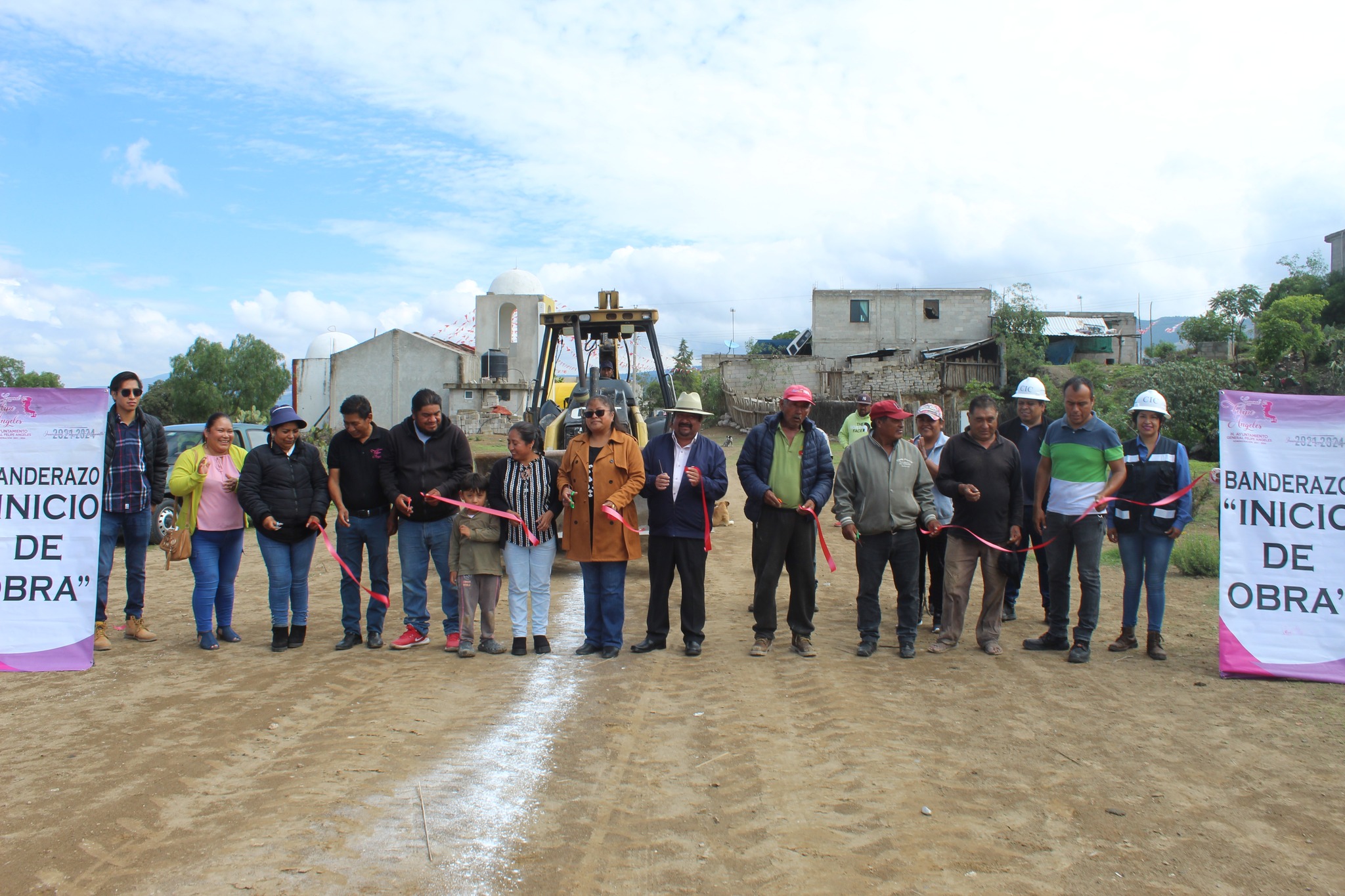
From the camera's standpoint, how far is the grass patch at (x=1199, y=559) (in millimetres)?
9648

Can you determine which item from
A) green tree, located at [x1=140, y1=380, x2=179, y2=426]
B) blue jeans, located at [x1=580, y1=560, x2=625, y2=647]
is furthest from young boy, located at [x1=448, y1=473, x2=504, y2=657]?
green tree, located at [x1=140, y1=380, x2=179, y2=426]

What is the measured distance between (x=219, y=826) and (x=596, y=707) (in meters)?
2.16

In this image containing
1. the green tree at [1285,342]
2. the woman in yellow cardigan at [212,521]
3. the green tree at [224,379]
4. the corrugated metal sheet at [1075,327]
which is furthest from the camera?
the green tree at [224,379]

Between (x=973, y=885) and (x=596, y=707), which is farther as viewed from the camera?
(x=596, y=707)

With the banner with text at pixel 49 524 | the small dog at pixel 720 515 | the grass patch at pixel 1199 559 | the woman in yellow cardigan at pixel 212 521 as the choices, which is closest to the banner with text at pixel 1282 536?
the grass patch at pixel 1199 559

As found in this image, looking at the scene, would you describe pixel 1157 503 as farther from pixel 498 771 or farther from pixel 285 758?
pixel 285 758

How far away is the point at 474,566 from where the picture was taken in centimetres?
652

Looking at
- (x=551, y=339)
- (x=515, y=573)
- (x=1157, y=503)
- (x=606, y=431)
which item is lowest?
(x=515, y=573)

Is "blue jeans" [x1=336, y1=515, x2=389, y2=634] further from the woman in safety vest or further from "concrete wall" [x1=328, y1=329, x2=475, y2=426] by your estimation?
"concrete wall" [x1=328, y1=329, x2=475, y2=426]

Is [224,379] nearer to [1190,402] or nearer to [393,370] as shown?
[393,370]

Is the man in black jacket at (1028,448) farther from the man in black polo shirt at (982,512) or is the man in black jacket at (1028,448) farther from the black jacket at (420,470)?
the black jacket at (420,470)

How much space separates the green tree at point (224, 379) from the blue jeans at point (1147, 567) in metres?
50.1

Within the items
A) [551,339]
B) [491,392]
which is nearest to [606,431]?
[551,339]

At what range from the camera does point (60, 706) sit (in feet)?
17.2
